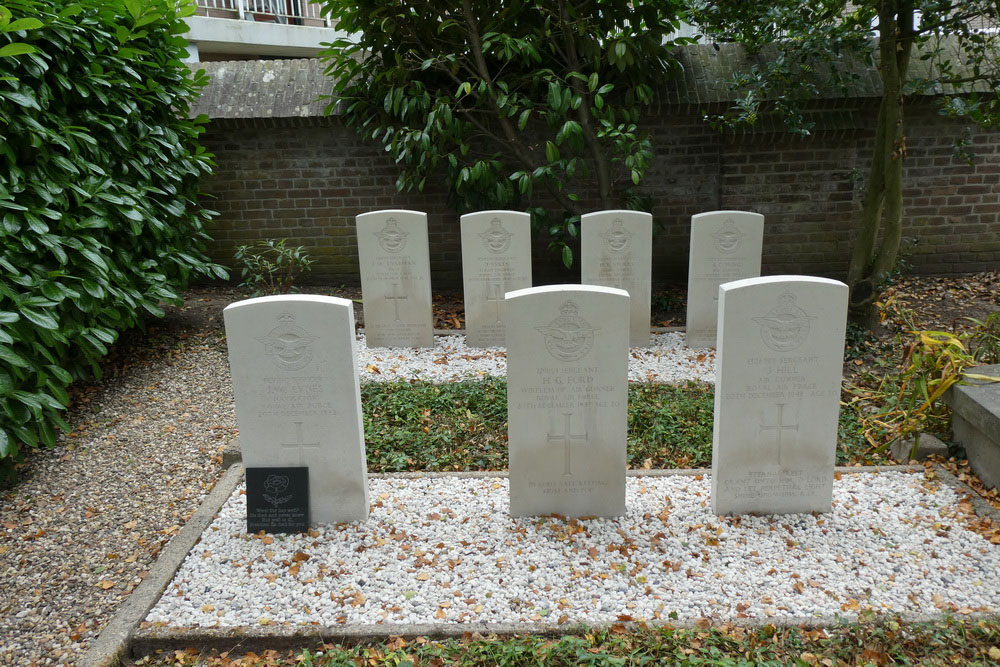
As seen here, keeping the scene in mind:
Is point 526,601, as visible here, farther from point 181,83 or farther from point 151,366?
point 181,83

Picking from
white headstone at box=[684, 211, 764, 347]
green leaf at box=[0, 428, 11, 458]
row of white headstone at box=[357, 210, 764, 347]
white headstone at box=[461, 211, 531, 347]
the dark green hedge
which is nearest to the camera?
green leaf at box=[0, 428, 11, 458]

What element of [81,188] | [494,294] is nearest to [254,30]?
[81,188]

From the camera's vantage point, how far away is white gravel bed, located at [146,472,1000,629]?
10.2 feet

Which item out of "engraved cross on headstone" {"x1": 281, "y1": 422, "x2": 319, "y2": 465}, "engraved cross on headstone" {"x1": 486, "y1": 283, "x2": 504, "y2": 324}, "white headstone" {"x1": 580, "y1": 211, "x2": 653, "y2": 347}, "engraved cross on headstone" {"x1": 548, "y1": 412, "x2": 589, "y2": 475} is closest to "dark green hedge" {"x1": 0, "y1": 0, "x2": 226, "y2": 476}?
"engraved cross on headstone" {"x1": 281, "y1": 422, "x2": 319, "y2": 465}

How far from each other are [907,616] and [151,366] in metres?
6.14

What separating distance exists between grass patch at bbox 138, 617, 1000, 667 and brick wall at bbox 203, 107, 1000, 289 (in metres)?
6.15

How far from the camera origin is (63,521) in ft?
13.6

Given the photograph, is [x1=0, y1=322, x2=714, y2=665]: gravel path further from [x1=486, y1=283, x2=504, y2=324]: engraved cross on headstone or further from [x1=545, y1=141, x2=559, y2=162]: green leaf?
[x1=545, y1=141, x2=559, y2=162]: green leaf

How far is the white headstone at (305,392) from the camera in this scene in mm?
3566

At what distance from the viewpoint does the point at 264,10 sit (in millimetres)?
16203

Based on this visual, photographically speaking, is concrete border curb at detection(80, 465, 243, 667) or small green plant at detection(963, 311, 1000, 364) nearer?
concrete border curb at detection(80, 465, 243, 667)

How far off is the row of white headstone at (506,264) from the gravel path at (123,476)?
301 mm

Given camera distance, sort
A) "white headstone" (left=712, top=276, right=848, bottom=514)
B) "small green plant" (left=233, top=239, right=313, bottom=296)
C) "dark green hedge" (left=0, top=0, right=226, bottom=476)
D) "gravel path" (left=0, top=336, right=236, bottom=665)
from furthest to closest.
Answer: "small green plant" (left=233, top=239, right=313, bottom=296) < "dark green hedge" (left=0, top=0, right=226, bottom=476) < "white headstone" (left=712, top=276, right=848, bottom=514) < "gravel path" (left=0, top=336, right=236, bottom=665)

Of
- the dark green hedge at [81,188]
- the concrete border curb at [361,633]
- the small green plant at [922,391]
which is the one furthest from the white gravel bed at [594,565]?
the dark green hedge at [81,188]
